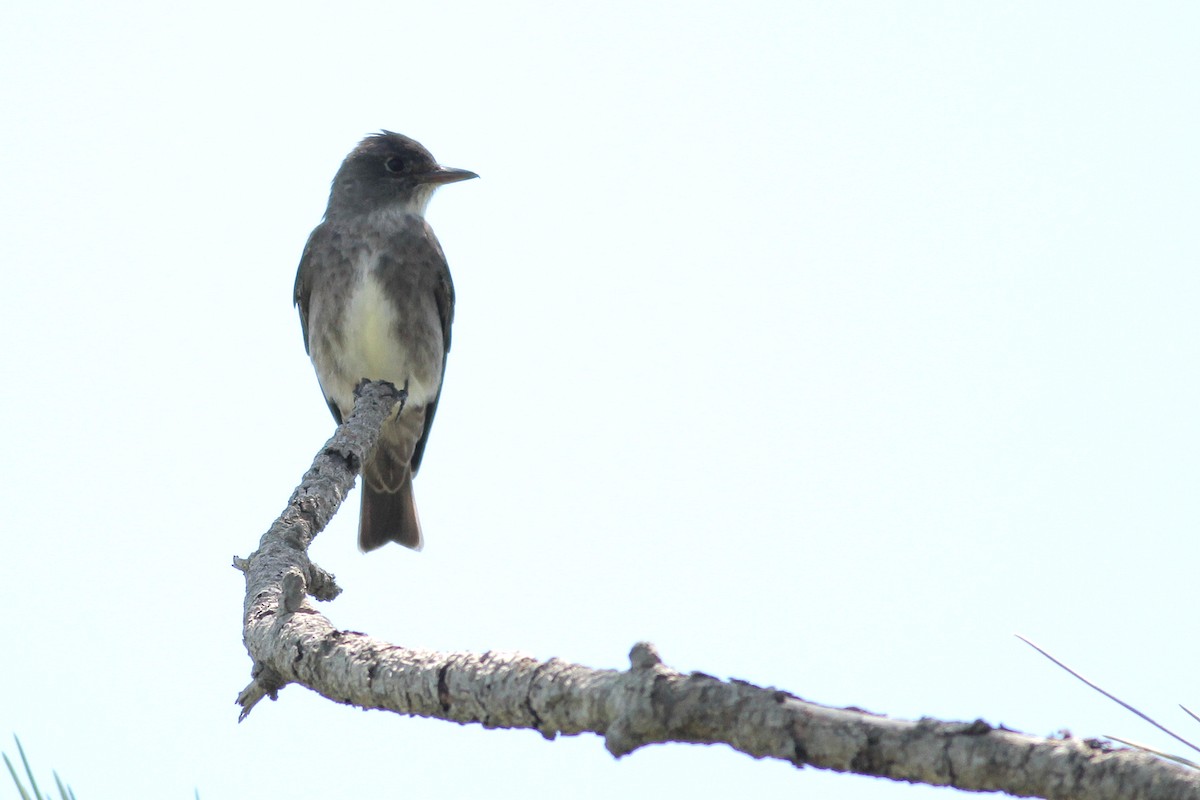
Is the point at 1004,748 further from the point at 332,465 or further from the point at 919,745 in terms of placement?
the point at 332,465

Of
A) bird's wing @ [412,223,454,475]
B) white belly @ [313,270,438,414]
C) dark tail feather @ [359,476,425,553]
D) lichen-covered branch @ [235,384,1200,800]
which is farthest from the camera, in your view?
bird's wing @ [412,223,454,475]

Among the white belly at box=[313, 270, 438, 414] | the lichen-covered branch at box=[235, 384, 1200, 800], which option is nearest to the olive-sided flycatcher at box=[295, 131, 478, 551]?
the white belly at box=[313, 270, 438, 414]

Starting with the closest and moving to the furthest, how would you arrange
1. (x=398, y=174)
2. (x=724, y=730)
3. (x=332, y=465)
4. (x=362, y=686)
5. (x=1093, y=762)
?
1. (x=1093, y=762)
2. (x=724, y=730)
3. (x=362, y=686)
4. (x=332, y=465)
5. (x=398, y=174)

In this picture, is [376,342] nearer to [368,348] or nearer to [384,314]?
[368,348]

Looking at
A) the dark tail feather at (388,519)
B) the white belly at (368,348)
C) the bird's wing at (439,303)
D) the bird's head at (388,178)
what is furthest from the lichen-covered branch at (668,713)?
the bird's head at (388,178)

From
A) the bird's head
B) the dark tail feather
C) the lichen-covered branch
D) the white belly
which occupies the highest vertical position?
the bird's head

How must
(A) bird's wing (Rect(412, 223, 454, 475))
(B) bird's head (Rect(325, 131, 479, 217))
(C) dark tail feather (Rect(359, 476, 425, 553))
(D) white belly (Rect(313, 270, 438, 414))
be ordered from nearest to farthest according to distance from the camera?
(D) white belly (Rect(313, 270, 438, 414))
(C) dark tail feather (Rect(359, 476, 425, 553))
(A) bird's wing (Rect(412, 223, 454, 475))
(B) bird's head (Rect(325, 131, 479, 217))

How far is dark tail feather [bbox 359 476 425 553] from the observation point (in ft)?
25.6

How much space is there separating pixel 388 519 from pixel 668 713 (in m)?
6.09

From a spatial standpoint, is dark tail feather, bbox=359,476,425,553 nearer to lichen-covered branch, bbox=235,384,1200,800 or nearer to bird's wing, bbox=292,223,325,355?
bird's wing, bbox=292,223,325,355

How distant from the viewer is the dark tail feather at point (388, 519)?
782 centimetres

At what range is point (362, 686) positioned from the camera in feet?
8.88

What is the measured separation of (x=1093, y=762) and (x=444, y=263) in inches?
267

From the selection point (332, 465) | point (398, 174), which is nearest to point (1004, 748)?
point (332, 465)
